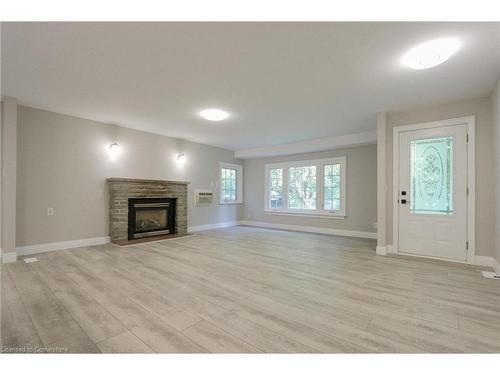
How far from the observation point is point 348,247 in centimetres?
451

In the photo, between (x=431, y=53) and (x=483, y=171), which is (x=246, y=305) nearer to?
(x=431, y=53)

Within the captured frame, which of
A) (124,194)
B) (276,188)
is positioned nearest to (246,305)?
(124,194)

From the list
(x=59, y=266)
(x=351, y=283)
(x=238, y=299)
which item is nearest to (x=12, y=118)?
(x=59, y=266)

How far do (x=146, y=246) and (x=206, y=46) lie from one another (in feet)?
12.1

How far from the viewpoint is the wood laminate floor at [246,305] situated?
1.55 meters

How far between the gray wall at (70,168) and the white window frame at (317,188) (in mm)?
3204

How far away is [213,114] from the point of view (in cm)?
405

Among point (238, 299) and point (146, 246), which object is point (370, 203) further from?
point (146, 246)

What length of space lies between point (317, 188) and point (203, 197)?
3216 millimetres

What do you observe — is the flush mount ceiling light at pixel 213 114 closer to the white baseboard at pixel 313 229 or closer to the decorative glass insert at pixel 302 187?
the decorative glass insert at pixel 302 187

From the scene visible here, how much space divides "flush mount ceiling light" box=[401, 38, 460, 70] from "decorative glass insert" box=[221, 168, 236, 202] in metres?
5.62

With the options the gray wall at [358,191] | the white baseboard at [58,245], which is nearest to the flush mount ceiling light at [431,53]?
the gray wall at [358,191]

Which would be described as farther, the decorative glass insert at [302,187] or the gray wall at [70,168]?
the decorative glass insert at [302,187]

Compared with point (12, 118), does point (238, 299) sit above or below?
below
